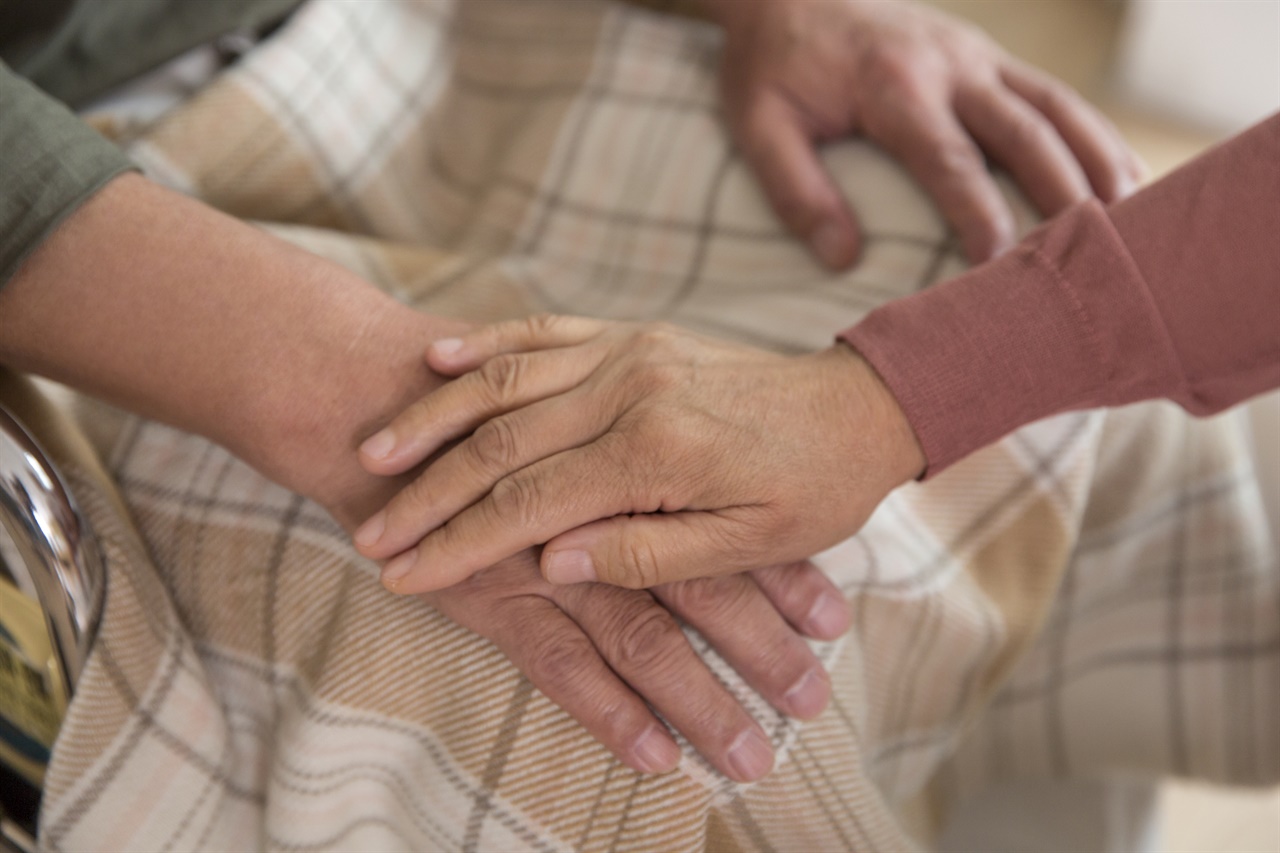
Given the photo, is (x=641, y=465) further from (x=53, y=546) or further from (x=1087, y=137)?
(x=1087, y=137)

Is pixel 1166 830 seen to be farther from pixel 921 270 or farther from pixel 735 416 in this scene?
pixel 735 416

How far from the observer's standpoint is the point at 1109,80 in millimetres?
2014

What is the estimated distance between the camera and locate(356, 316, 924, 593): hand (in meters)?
0.62

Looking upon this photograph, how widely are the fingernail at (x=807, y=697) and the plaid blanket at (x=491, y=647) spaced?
0.01 meters

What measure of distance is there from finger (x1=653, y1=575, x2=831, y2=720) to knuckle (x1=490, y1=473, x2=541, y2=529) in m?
0.10

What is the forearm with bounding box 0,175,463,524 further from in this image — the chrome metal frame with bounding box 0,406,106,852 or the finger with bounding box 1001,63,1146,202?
the finger with bounding box 1001,63,1146,202

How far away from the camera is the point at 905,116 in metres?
0.85

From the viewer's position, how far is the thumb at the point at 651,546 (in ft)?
2.02

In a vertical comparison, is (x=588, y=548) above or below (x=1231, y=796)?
above

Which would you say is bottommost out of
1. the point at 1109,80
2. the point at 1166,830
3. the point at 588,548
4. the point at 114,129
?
the point at 1166,830

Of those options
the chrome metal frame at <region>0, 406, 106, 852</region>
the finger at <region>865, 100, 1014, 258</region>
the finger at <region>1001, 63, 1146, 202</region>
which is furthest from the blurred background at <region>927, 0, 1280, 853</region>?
the chrome metal frame at <region>0, 406, 106, 852</region>

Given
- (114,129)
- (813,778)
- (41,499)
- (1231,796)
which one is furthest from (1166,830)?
(114,129)

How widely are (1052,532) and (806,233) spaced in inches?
12.1

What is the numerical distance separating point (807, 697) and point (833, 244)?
1.25 ft
